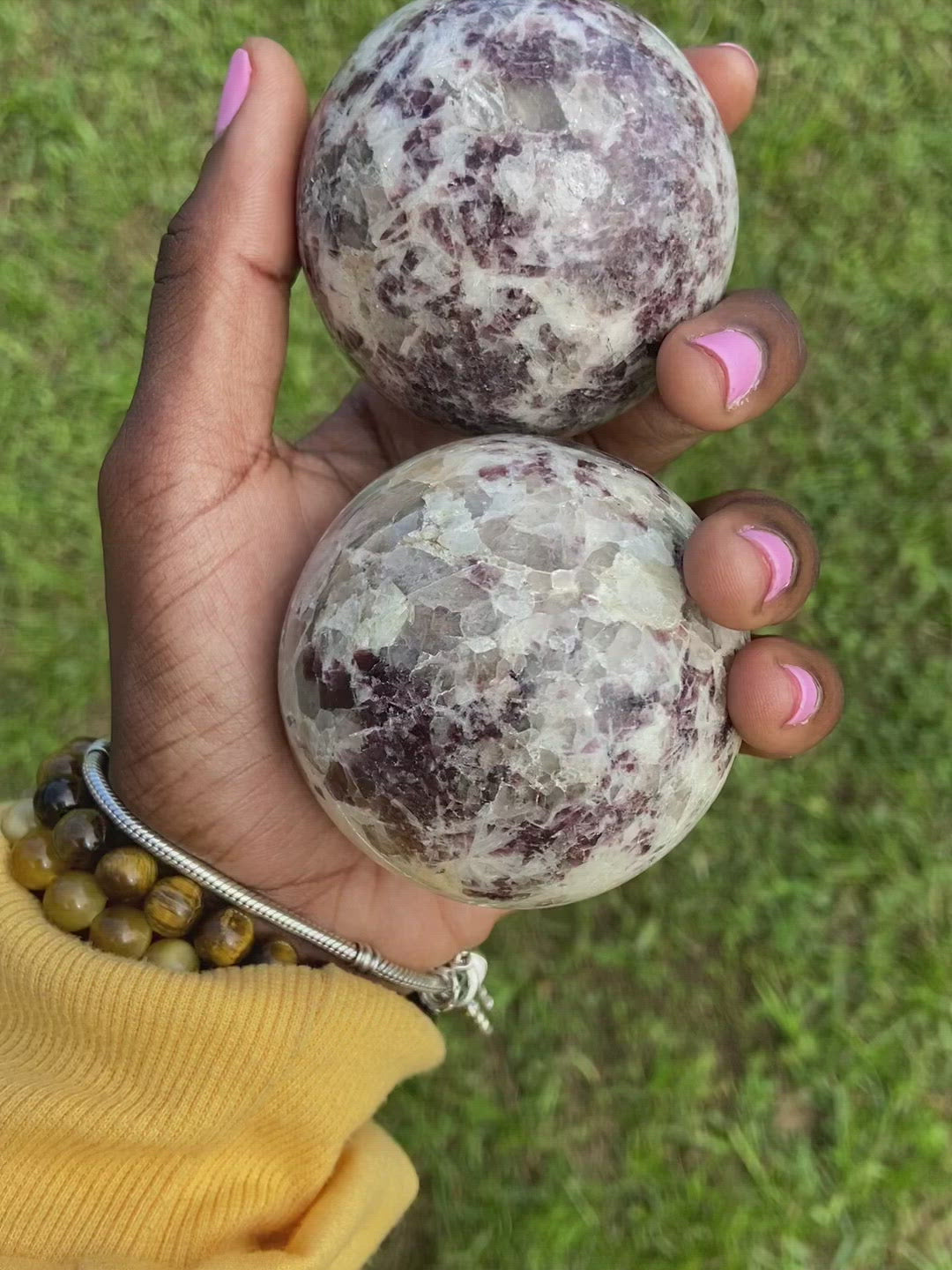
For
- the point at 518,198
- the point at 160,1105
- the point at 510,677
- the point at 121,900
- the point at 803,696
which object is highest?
the point at 518,198

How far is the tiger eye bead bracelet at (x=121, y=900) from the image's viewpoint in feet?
5.25

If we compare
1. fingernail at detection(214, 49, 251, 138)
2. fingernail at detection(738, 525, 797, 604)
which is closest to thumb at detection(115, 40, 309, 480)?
fingernail at detection(214, 49, 251, 138)

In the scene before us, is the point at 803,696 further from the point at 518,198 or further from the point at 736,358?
the point at 518,198

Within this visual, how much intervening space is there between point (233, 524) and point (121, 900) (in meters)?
0.58

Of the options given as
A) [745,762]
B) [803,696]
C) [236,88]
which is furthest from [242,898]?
[745,762]

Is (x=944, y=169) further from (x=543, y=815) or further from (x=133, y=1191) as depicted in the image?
(x=133, y=1191)

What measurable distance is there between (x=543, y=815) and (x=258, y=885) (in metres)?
0.67

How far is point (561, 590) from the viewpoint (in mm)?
1329

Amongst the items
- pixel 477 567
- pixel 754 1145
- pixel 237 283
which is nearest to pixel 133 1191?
pixel 477 567

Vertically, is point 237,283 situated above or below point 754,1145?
above

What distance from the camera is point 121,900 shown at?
5.35 feet

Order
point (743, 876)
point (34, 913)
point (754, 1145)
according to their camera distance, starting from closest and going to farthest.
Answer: point (34, 913) < point (754, 1145) < point (743, 876)

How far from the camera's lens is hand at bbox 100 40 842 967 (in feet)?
5.38

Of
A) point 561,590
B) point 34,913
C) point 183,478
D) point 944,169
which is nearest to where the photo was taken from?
point 561,590
